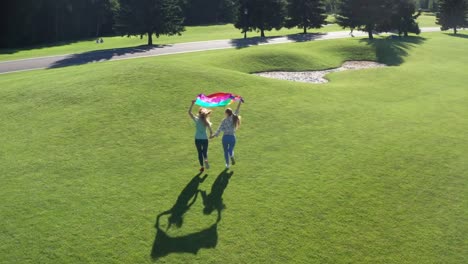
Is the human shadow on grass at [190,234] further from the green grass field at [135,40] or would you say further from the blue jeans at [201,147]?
the green grass field at [135,40]

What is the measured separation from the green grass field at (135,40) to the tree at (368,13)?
12.9 meters

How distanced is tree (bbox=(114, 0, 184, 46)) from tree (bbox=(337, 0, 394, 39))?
2414cm

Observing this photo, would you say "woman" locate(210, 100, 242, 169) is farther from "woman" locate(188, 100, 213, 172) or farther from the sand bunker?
the sand bunker

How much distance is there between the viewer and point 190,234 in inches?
404

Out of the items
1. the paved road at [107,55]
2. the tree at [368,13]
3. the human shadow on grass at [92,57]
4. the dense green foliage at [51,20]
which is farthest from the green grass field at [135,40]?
the tree at [368,13]

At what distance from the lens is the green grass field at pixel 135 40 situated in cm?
4522

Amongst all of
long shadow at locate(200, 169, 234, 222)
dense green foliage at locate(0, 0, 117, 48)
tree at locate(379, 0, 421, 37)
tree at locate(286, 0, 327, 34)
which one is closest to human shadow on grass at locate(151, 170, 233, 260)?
long shadow at locate(200, 169, 234, 222)

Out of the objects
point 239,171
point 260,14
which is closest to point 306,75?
point 239,171

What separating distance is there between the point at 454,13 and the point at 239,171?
64777 millimetres

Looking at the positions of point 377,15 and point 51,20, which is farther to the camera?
point 51,20

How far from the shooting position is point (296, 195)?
1184 cm

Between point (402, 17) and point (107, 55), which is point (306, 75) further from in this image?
point (402, 17)

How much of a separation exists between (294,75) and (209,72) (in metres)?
8.13

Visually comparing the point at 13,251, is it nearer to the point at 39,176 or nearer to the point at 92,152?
the point at 39,176
